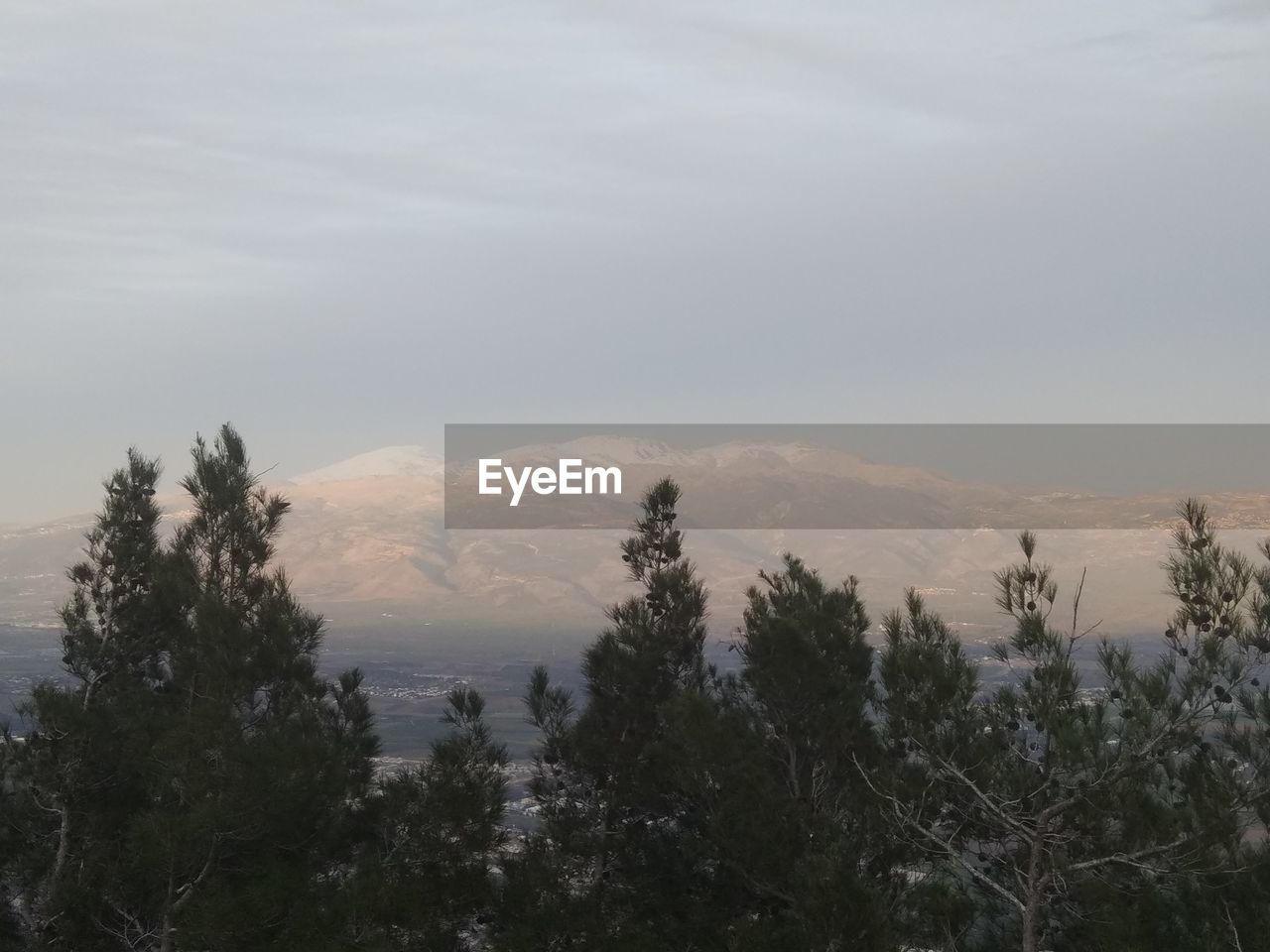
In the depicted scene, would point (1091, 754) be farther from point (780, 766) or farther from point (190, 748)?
point (190, 748)

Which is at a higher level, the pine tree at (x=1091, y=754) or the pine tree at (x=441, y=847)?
the pine tree at (x=1091, y=754)

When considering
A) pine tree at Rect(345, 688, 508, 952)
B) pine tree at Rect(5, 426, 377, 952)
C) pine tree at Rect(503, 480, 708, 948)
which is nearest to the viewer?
pine tree at Rect(5, 426, 377, 952)

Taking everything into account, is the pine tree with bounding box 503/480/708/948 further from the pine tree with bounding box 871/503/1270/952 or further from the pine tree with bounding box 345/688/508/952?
the pine tree with bounding box 871/503/1270/952

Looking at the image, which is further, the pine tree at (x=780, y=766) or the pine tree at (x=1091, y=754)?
the pine tree at (x=780, y=766)

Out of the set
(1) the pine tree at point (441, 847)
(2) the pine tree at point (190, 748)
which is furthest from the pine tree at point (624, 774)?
(2) the pine tree at point (190, 748)

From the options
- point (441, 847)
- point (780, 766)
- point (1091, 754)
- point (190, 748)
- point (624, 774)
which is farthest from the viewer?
point (624, 774)

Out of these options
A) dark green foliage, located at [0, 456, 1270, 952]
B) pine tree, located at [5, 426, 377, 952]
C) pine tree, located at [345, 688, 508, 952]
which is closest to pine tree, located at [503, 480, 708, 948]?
dark green foliage, located at [0, 456, 1270, 952]

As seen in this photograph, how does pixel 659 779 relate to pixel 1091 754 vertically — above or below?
below

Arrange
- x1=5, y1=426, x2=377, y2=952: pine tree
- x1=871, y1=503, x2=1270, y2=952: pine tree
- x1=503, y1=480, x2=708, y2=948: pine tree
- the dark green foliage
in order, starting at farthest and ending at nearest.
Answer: x1=503, y1=480, x2=708, y2=948: pine tree < x1=5, y1=426, x2=377, y2=952: pine tree < the dark green foliage < x1=871, y1=503, x2=1270, y2=952: pine tree

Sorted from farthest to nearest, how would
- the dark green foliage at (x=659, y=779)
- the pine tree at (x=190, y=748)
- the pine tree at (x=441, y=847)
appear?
the pine tree at (x=441, y=847) < the pine tree at (x=190, y=748) < the dark green foliage at (x=659, y=779)

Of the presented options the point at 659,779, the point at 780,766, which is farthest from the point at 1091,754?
the point at 659,779

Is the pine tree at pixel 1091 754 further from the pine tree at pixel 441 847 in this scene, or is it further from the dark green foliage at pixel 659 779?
the pine tree at pixel 441 847
